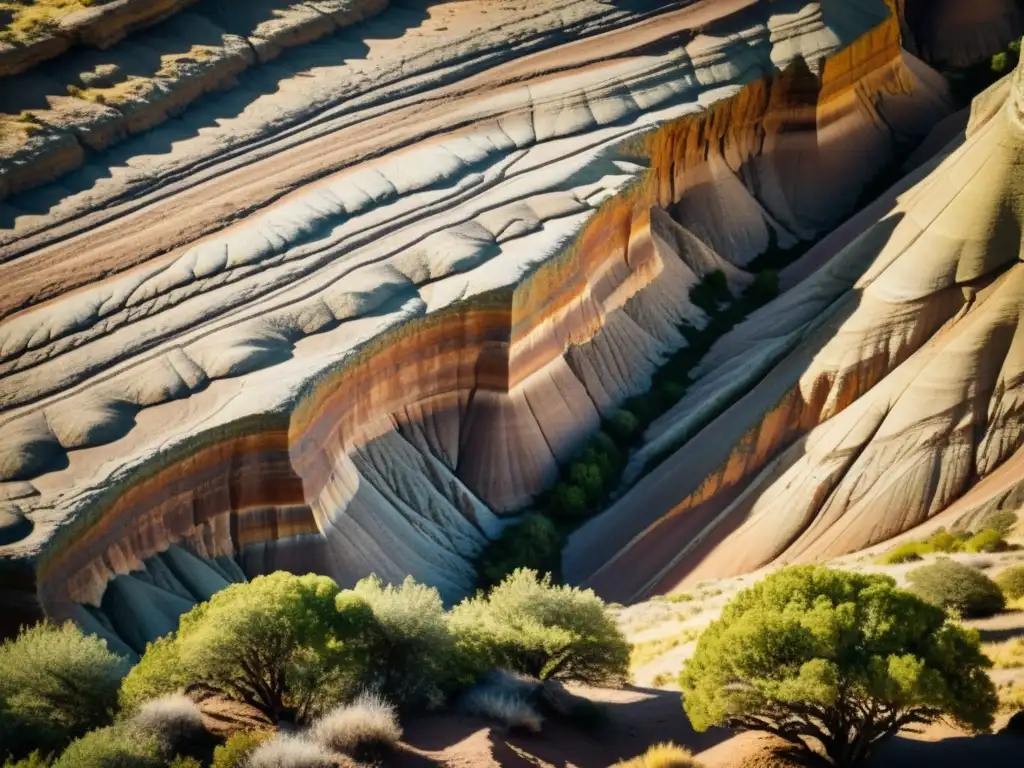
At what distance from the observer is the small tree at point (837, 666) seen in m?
20.9

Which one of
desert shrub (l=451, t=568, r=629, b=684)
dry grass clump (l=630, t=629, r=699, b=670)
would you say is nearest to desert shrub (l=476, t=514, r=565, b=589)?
dry grass clump (l=630, t=629, r=699, b=670)

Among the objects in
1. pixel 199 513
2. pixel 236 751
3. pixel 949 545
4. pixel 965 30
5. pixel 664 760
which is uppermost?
pixel 965 30

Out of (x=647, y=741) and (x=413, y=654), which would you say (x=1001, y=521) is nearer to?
(x=647, y=741)

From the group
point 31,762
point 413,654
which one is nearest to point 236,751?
point 31,762

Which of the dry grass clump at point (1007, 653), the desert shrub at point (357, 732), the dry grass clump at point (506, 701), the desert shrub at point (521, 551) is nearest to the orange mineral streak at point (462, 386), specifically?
the desert shrub at point (521, 551)

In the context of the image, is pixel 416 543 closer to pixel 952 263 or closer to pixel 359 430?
pixel 359 430

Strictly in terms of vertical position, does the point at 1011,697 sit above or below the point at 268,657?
below

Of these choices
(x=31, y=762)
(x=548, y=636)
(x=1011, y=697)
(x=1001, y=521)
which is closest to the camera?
(x=31, y=762)

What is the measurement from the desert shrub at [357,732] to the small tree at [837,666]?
4.23 metres

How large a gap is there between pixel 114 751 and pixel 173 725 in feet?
4.37

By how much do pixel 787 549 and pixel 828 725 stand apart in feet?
45.0

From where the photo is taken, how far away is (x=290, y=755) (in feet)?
69.7

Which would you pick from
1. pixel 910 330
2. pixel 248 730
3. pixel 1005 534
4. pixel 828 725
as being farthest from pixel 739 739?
pixel 910 330

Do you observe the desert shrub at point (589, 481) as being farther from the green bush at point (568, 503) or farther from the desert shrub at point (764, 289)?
the desert shrub at point (764, 289)
